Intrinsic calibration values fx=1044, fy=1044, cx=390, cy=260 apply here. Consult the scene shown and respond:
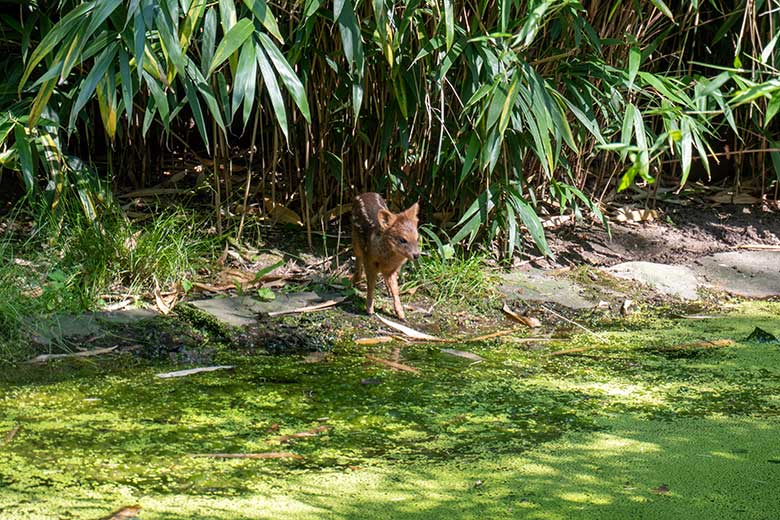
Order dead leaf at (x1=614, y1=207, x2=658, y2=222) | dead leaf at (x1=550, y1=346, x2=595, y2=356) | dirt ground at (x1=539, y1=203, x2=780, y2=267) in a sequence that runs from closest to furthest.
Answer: dead leaf at (x1=550, y1=346, x2=595, y2=356), dirt ground at (x1=539, y1=203, x2=780, y2=267), dead leaf at (x1=614, y1=207, x2=658, y2=222)

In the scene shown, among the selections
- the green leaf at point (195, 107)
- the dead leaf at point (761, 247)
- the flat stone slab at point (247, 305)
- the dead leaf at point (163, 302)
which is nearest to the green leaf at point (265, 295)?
the flat stone slab at point (247, 305)

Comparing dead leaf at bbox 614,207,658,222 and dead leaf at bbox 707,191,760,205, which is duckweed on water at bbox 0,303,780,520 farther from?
dead leaf at bbox 707,191,760,205

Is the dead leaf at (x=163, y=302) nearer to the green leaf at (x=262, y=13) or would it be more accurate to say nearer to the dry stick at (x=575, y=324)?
the green leaf at (x=262, y=13)

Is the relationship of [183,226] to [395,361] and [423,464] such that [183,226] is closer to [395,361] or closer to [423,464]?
[395,361]

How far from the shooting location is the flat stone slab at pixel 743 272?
5.54m

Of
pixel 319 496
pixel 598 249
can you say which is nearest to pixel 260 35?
pixel 319 496

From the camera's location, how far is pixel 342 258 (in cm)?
556

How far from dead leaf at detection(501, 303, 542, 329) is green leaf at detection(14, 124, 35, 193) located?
226 centimetres

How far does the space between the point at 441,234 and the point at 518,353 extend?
1384 mm

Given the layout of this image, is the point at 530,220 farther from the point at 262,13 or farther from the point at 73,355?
the point at 73,355

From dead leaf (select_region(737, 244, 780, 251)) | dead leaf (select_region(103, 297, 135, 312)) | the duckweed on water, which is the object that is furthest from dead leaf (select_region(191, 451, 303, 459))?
dead leaf (select_region(737, 244, 780, 251))

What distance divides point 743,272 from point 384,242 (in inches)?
84.2

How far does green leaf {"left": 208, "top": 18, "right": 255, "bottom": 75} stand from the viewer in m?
3.39

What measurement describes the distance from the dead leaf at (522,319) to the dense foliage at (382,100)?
0.38 meters
